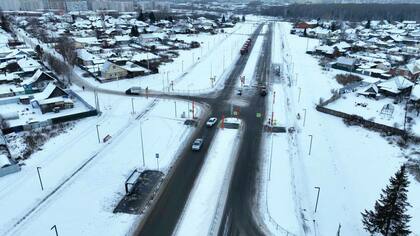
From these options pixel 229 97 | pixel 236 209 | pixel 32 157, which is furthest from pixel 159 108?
pixel 236 209

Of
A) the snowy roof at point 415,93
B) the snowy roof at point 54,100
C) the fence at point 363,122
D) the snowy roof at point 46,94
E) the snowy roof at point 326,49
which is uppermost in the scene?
the snowy roof at point 326,49

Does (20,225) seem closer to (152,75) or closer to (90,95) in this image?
(90,95)

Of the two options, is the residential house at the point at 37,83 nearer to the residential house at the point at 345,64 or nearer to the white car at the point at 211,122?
the white car at the point at 211,122

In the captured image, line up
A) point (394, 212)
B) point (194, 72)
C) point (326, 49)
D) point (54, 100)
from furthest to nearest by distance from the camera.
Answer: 1. point (326, 49)
2. point (194, 72)
3. point (54, 100)
4. point (394, 212)

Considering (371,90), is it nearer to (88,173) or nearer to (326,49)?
(326,49)

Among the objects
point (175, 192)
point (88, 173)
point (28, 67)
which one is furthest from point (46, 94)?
point (175, 192)

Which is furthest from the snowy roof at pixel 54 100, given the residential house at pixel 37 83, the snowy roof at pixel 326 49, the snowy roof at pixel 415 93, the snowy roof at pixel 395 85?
the snowy roof at pixel 326 49

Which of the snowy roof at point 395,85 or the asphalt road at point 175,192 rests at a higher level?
the snowy roof at point 395,85
